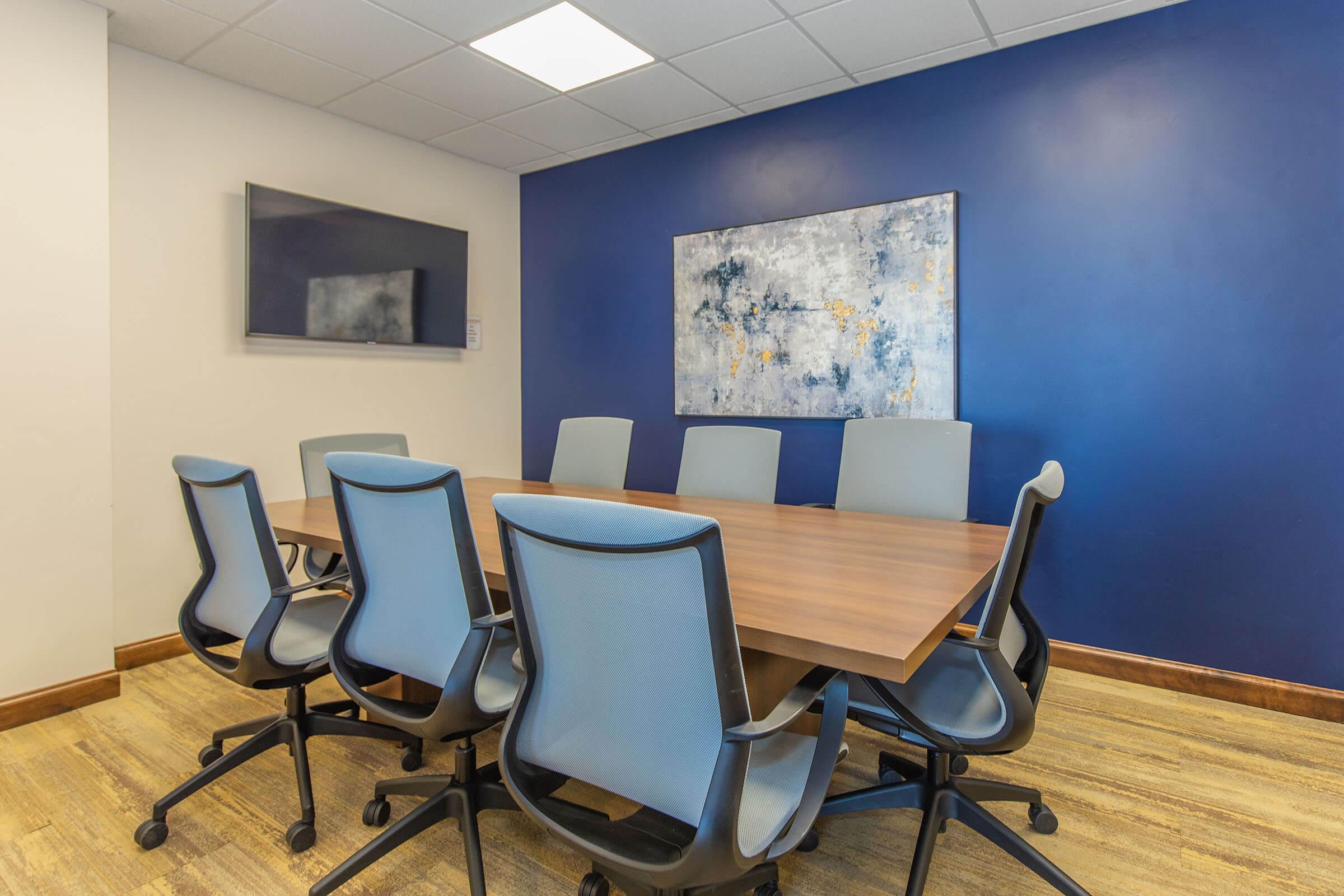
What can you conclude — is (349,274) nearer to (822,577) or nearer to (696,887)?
(822,577)

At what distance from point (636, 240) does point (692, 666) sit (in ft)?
12.4

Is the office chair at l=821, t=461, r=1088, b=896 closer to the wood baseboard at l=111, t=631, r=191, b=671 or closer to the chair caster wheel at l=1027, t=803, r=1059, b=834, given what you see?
the chair caster wheel at l=1027, t=803, r=1059, b=834

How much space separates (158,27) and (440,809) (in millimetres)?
3329

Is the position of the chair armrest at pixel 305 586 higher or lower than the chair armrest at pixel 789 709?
higher

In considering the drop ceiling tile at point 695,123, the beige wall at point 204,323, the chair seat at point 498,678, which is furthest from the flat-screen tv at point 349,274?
the chair seat at point 498,678

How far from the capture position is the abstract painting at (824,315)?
336 centimetres

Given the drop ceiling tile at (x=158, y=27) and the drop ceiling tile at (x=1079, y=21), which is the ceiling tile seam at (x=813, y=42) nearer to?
the drop ceiling tile at (x=1079, y=21)

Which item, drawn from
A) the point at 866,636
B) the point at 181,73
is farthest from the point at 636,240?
the point at 866,636

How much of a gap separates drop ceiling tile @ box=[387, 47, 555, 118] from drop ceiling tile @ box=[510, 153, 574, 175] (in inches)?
30.8

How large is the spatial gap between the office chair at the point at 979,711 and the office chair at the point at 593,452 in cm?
190

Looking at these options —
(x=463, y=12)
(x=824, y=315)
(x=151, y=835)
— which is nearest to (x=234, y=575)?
(x=151, y=835)

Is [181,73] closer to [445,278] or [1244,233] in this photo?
[445,278]

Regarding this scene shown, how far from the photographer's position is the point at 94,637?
2.86 meters

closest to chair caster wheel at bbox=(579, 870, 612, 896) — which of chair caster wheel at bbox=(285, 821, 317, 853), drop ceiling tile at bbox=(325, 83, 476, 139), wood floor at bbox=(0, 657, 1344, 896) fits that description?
wood floor at bbox=(0, 657, 1344, 896)
